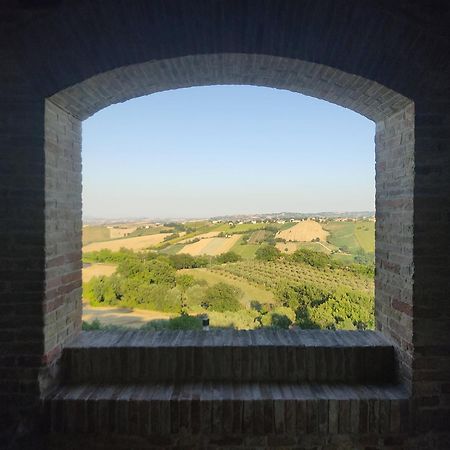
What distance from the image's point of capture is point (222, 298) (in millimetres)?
3777

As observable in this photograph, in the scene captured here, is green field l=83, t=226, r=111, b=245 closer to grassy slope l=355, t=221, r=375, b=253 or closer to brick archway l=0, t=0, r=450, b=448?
brick archway l=0, t=0, r=450, b=448

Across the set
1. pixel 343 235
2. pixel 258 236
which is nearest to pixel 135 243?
pixel 258 236

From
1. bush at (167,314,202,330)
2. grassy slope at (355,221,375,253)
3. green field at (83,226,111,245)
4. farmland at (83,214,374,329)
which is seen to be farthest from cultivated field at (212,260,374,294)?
green field at (83,226,111,245)

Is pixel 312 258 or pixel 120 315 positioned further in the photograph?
pixel 312 258

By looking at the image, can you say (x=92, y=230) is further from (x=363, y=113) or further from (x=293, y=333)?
(x=363, y=113)

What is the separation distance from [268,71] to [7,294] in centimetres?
247

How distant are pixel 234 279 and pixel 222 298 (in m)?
0.24

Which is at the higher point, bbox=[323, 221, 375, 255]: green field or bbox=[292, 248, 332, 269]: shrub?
bbox=[323, 221, 375, 255]: green field

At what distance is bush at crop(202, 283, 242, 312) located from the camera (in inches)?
148

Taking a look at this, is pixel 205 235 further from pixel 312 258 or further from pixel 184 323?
pixel 312 258

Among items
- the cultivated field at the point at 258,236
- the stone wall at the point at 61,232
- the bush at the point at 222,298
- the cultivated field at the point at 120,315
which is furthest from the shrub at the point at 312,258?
the stone wall at the point at 61,232

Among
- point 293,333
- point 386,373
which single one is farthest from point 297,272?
point 386,373

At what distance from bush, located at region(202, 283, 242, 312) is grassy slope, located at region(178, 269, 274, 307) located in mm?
53

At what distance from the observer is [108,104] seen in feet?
10.4
